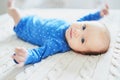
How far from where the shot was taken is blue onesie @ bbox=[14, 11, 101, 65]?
2.93 ft

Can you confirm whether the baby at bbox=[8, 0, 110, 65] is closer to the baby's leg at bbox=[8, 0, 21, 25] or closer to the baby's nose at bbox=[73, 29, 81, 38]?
the baby's nose at bbox=[73, 29, 81, 38]

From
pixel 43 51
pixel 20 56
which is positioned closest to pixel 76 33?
pixel 43 51

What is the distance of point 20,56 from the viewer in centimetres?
80

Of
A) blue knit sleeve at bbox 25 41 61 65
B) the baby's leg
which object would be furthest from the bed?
the baby's leg

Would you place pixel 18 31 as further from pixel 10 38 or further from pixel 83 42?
pixel 83 42

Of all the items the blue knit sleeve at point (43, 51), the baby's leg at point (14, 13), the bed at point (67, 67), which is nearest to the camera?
the bed at point (67, 67)

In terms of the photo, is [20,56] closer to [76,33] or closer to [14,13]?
[76,33]

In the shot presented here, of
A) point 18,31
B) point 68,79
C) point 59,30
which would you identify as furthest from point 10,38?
point 68,79

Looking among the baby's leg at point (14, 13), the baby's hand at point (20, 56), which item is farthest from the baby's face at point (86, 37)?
the baby's leg at point (14, 13)

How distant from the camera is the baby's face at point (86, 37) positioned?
88cm

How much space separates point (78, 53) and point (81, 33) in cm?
9

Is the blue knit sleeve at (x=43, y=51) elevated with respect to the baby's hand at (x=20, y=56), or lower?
lower

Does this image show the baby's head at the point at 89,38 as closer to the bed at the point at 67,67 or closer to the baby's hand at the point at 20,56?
the bed at the point at 67,67

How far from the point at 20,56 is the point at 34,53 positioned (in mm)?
74
